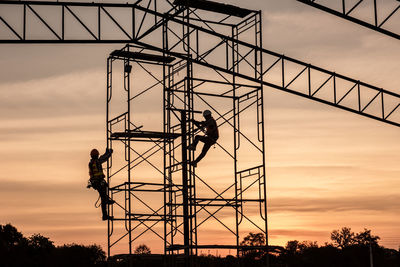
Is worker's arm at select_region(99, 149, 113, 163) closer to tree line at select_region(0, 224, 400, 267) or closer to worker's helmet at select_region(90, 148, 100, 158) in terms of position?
worker's helmet at select_region(90, 148, 100, 158)

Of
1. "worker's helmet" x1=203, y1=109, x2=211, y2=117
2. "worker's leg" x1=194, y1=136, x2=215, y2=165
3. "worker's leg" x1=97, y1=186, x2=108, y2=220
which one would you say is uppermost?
"worker's helmet" x1=203, y1=109, x2=211, y2=117

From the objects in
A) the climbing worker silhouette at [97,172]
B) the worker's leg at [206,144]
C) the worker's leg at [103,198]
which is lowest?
the worker's leg at [103,198]

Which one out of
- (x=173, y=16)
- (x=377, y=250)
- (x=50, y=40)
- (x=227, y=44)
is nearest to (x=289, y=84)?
(x=227, y=44)

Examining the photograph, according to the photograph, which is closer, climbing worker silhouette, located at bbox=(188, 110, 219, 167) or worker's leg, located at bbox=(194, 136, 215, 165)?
climbing worker silhouette, located at bbox=(188, 110, 219, 167)

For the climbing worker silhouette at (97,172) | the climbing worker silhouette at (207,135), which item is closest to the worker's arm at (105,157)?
the climbing worker silhouette at (97,172)

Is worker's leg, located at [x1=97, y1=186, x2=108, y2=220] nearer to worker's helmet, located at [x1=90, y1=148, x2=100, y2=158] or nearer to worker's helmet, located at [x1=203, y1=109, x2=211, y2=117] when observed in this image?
worker's helmet, located at [x1=90, y1=148, x2=100, y2=158]

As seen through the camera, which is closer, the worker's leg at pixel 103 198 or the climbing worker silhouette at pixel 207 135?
the climbing worker silhouette at pixel 207 135

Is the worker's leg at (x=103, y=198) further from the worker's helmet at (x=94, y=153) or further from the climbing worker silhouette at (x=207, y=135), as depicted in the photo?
the climbing worker silhouette at (x=207, y=135)

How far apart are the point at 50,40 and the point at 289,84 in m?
8.10

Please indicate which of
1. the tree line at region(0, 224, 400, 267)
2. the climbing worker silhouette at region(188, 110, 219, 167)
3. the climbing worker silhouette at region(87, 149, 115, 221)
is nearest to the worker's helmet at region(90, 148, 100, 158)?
the climbing worker silhouette at region(87, 149, 115, 221)

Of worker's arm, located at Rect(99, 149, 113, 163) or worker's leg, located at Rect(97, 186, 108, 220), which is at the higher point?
worker's arm, located at Rect(99, 149, 113, 163)

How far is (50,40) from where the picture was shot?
2217 centimetres

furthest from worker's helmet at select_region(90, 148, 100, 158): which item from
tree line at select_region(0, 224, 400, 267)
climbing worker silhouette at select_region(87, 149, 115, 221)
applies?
tree line at select_region(0, 224, 400, 267)

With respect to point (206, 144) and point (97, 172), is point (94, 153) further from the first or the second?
point (206, 144)
